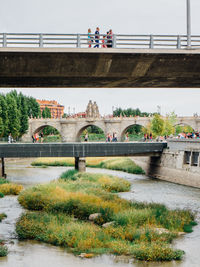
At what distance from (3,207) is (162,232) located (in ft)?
43.4

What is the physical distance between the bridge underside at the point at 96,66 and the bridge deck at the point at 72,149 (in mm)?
21846

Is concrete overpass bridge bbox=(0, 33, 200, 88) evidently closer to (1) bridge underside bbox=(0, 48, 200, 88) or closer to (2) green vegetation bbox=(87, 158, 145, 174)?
(1) bridge underside bbox=(0, 48, 200, 88)

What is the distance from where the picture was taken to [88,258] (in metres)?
16.7

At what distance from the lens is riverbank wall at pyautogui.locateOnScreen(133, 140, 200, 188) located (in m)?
42.7

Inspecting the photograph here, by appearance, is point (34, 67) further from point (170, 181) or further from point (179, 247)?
point (170, 181)

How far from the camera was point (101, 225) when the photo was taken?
21.5m

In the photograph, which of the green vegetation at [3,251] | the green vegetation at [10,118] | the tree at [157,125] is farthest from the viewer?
the tree at [157,125]

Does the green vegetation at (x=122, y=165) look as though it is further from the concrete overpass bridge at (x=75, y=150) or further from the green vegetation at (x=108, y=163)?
the concrete overpass bridge at (x=75, y=150)

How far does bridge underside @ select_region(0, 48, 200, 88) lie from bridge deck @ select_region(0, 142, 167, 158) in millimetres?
21846

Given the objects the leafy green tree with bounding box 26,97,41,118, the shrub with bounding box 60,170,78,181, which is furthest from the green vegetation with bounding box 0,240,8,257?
Result: the leafy green tree with bounding box 26,97,41,118

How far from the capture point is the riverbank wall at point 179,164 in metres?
42.7

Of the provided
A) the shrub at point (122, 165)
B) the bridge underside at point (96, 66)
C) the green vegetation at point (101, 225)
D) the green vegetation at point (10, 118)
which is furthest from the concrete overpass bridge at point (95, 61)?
the green vegetation at point (10, 118)

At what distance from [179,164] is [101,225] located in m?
26.4

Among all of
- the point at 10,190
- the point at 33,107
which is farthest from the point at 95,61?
the point at 33,107
